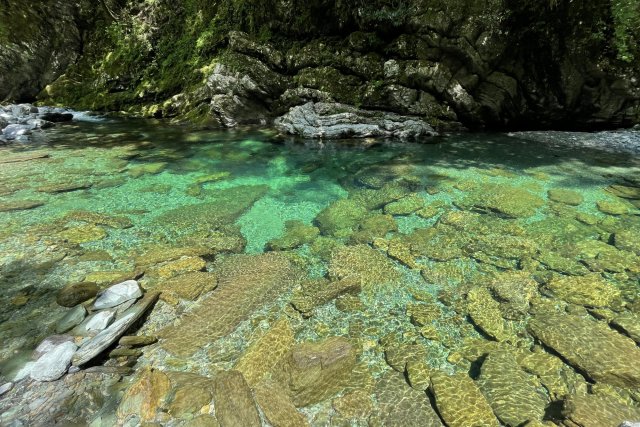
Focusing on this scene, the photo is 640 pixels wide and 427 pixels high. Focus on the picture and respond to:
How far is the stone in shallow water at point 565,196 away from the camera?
723 centimetres

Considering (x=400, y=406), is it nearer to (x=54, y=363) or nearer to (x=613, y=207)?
(x=54, y=363)

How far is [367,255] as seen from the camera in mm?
5613

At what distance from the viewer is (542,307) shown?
4387mm

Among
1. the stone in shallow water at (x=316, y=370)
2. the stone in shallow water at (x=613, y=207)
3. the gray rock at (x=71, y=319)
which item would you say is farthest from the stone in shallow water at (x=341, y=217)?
the stone in shallow water at (x=613, y=207)

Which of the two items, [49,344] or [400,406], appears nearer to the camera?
[400,406]

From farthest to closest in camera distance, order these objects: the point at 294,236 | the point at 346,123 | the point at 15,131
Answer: the point at 346,123, the point at 15,131, the point at 294,236

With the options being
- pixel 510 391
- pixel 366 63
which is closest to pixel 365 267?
pixel 510 391

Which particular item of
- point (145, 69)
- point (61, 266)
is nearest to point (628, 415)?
point (61, 266)

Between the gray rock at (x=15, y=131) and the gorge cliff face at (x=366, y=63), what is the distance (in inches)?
206

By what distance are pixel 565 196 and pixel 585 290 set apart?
3.69 metres

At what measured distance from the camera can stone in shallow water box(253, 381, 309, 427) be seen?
9.86 feet

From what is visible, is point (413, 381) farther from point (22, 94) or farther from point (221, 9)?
point (22, 94)

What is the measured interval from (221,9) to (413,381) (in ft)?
62.3

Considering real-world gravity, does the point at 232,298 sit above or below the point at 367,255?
below
